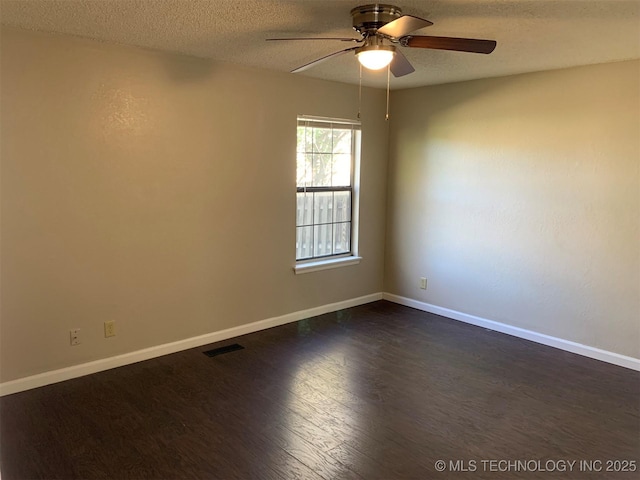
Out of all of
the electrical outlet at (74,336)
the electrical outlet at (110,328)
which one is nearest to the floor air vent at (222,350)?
the electrical outlet at (110,328)

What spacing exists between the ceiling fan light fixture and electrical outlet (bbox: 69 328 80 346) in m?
2.58

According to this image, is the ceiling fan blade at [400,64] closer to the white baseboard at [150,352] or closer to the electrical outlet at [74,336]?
the white baseboard at [150,352]

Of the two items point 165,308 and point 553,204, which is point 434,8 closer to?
point 553,204

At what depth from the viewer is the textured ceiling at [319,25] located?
2488 millimetres

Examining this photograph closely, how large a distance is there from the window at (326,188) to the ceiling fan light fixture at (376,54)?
189 centimetres

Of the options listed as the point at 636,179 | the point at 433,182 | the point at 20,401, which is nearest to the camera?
the point at 20,401

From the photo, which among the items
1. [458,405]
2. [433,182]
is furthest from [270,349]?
[433,182]

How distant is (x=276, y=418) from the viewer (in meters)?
2.92

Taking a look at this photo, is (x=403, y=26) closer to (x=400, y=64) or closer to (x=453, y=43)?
(x=453, y=43)

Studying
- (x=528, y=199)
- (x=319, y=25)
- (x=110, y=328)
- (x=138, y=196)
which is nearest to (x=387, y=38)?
(x=319, y=25)

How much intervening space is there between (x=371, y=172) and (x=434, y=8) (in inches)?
107

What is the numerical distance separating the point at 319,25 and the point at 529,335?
310 cm

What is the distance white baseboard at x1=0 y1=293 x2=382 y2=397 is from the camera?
323 centimetres

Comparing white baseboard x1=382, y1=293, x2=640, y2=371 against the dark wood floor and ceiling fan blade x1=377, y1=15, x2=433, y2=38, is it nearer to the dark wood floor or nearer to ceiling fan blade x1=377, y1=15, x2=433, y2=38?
the dark wood floor
